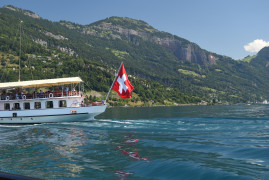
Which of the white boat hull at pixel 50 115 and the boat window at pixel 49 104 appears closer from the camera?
the white boat hull at pixel 50 115

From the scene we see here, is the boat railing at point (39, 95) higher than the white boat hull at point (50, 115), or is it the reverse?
the boat railing at point (39, 95)

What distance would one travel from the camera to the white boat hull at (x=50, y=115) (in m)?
42.2

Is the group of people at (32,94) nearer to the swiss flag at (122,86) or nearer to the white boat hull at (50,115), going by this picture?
the white boat hull at (50,115)

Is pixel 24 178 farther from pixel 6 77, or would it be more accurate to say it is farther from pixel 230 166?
pixel 6 77

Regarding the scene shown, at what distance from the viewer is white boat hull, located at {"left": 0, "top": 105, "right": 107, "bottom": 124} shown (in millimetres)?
42188

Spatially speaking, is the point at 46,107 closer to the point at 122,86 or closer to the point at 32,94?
the point at 32,94

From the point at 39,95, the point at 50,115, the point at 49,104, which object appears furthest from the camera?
the point at 49,104

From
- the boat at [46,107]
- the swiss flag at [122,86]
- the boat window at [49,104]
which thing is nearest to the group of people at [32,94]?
the boat at [46,107]

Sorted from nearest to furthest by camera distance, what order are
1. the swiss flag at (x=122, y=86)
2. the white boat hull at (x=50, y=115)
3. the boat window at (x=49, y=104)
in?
the swiss flag at (x=122, y=86), the white boat hull at (x=50, y=115), the boat window at (x=49, y=104)

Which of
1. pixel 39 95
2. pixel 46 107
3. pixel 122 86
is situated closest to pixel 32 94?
pixel 39 95

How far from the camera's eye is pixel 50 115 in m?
42.2

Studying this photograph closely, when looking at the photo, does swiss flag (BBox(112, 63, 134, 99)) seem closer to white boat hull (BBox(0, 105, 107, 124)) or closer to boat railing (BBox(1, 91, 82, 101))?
white boat hull (BBox(0, 105, 107, 124))

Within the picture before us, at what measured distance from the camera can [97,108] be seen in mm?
43125

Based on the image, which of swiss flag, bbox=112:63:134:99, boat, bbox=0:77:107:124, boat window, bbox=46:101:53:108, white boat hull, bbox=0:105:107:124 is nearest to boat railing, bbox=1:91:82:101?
boat, bbox=0:77:107:124
